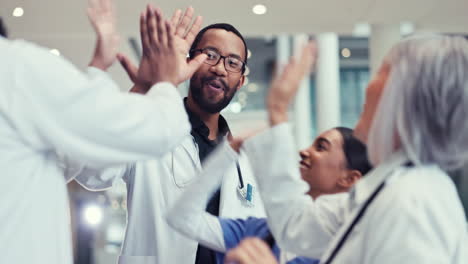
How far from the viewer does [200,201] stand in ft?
5.53

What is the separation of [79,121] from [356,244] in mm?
599

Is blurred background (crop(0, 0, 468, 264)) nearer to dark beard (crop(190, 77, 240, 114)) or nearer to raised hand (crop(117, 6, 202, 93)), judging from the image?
dark beard (crop(190, 77, 240, 114))

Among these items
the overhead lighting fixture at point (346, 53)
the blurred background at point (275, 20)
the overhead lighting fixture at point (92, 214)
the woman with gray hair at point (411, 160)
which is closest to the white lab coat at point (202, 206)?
the woman with gray hair at point (411, 160)

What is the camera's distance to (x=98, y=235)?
11922mm

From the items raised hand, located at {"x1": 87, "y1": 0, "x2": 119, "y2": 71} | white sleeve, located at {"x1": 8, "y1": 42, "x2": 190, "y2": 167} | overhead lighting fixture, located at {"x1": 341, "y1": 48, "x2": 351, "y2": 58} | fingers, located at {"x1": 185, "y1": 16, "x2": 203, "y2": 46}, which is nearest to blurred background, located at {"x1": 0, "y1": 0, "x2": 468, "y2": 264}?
fingers, located at {"x1": 185, "y1": 16, "x2": 203, "y2": 46}

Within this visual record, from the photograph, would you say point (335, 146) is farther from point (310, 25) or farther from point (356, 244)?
point (310, 25)

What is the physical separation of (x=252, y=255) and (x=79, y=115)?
0.47m

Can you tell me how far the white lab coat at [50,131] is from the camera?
1305 mm

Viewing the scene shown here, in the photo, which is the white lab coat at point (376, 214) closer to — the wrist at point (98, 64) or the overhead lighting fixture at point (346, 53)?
the wrist at point (98, 64)

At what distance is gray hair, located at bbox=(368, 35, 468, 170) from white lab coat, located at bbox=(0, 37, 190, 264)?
1.51ft

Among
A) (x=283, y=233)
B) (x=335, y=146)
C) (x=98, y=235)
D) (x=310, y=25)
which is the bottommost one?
(x=98, y=235)

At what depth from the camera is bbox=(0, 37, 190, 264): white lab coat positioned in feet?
4.28

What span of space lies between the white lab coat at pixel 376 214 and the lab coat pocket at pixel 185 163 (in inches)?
24.5

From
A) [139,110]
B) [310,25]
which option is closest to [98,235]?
[310,25]
